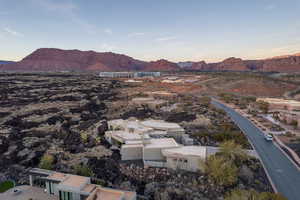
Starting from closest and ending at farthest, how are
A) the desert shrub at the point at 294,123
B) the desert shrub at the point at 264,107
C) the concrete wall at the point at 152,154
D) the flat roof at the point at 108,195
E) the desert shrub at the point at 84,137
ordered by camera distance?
1. the flat roof at the point at 108,195
2. the concrete wall at the point at 152,154
3. the desert shrub at the point at 84,137
4. the desert shrub at the point at 294,123
5. the desert shrub at the point at 264,107

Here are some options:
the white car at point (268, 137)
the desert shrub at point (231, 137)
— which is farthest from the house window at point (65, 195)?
the white car at point (268, 137)

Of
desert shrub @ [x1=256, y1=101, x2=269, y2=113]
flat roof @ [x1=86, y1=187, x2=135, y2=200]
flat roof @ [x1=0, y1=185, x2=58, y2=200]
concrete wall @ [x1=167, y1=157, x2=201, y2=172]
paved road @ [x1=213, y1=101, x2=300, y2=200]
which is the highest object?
desert shrub @ [x1=256, y1=101, x2=269, y2=113]

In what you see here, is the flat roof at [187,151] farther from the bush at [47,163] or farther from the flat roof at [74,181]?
the bush at [47,163]

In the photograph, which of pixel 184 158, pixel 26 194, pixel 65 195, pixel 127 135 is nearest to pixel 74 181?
pixel 65 195

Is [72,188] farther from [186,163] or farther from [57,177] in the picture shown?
[186,163]

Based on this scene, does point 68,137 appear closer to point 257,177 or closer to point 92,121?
point 92,121

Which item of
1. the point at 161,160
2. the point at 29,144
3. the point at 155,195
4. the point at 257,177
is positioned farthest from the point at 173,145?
the point at 29,144

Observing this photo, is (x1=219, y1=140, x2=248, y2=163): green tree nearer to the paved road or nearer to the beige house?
the beige house

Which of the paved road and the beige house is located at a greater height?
the beige house

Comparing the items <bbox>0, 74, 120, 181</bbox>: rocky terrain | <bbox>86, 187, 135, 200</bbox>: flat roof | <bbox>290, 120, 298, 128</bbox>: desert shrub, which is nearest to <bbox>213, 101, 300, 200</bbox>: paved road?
<bbox>290, 120, 298, 128</bbox>: desert shrub
